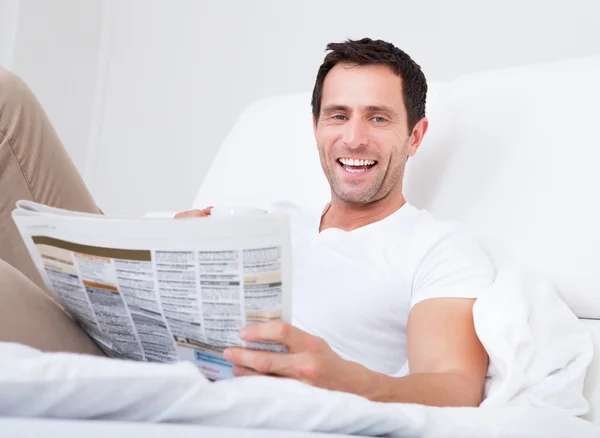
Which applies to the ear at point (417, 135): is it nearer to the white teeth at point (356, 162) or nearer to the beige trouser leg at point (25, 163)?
the white teeth at point (356, 162)

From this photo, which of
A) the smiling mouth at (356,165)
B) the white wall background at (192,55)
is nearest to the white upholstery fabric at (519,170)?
the smiling mouth at (356,165)

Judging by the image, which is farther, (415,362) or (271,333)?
(415,362)

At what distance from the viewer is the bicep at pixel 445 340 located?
1006mm

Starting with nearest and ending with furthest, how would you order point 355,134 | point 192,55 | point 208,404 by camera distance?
point 208,404, point 355,134, point 192,55

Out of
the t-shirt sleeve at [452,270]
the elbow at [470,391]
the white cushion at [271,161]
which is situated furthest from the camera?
the white cushion at [271,161]

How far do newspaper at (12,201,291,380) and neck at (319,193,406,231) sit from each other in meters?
0.59

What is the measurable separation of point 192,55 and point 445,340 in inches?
83.2

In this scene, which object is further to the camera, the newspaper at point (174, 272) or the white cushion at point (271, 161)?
the white cushion at point (271, 161)

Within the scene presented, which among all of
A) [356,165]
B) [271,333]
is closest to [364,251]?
[356,165]

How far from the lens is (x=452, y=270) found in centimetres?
112

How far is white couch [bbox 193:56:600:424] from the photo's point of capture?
115cm

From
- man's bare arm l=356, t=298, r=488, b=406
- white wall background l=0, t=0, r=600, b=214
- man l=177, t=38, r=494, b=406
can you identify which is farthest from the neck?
white wall background l=0, t=0, r=600, b=214

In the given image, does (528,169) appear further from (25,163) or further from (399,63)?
(25,163)

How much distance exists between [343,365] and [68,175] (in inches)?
37.4
